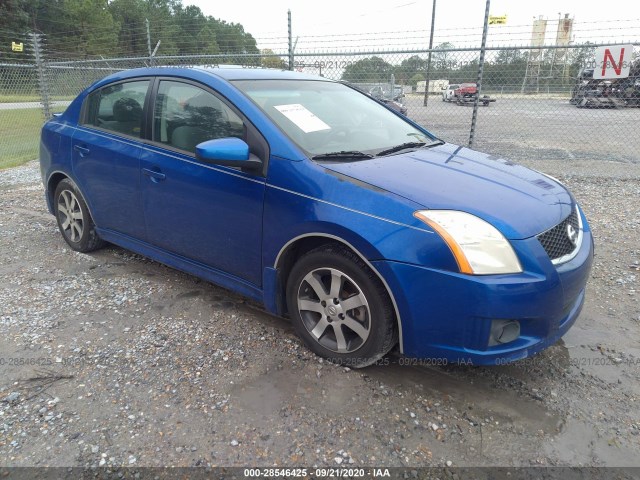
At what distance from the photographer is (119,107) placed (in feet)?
12.3

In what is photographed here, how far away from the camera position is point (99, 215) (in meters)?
4.00

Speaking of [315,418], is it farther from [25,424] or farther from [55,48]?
[55,48]

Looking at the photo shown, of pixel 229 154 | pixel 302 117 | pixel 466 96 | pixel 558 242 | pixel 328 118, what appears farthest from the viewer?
pixel 466 96

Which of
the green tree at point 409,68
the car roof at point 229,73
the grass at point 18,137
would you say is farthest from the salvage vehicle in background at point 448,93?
the grass at point 18,137

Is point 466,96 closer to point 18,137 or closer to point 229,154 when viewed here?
point 229,154

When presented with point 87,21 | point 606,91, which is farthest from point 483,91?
point 87,21

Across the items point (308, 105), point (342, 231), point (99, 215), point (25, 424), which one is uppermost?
point (308, 105)

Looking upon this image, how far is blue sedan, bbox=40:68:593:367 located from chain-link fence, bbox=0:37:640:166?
321cm

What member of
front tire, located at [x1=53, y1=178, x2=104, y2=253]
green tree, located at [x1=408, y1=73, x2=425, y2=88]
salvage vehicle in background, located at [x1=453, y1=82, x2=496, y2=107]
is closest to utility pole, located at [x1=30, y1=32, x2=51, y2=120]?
front tire, located at [x1=53, y1=178, x2=104, y2=253]

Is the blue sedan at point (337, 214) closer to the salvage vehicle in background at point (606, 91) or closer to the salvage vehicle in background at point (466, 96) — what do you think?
the salvage vehicle in background at point (606, 91)

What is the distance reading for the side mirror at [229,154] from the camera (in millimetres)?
2688

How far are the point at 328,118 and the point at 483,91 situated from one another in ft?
23.9

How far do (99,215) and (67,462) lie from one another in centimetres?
240

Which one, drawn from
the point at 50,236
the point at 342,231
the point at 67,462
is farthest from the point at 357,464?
the point at 50,236
